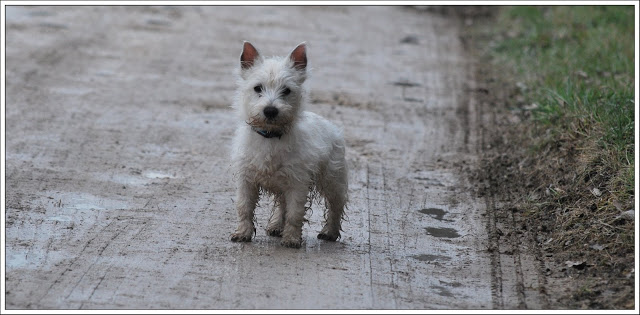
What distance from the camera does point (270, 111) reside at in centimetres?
673

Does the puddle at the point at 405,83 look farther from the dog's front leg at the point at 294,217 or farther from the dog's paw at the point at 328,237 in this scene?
the dog's front leg at the point at 294,217

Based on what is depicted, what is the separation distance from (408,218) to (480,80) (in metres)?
6.24

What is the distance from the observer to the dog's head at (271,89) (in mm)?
6770

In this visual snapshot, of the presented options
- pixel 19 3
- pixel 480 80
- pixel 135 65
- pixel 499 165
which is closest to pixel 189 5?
pixel 19 3

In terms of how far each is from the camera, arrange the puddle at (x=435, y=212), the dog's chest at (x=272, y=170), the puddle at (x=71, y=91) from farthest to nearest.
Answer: the puddle at (x=71, y=91) < the puddle at (x=435, y=212) < the dog's chest at (x=272, y=170)

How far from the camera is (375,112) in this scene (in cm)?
1187

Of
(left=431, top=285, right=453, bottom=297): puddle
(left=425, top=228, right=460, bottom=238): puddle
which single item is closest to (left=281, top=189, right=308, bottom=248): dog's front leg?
(left=431, top=285, right=453, bottom=297): puddle

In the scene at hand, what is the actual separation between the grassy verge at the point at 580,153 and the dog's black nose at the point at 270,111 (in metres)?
2.25

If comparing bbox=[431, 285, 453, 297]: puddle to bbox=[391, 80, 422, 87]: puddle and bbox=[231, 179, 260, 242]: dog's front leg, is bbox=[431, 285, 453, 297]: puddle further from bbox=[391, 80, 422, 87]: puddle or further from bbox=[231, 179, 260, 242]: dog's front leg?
bbox=[391, 80, 422, 87]: puddle

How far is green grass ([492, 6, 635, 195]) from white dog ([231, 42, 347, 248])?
8.58 feet

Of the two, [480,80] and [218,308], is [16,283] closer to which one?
[218,308]

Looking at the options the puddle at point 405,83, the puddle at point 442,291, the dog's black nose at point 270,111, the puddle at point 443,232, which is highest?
the puddle at point 405,83

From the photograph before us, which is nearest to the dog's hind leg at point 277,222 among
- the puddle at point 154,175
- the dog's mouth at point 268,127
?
the dog's mouth at point 268,127

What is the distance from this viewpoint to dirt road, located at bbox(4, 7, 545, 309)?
6.22m
